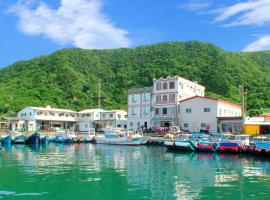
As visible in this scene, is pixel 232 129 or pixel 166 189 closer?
pixel 166 189

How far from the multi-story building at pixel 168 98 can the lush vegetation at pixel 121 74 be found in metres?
30.3

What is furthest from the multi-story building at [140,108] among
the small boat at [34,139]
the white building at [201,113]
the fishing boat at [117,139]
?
the small boat at [34,139]

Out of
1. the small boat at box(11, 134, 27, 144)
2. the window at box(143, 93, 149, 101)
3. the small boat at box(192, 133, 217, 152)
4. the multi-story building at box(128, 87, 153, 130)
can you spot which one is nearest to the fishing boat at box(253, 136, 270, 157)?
the small boat at box(192, 133, 217, 152)

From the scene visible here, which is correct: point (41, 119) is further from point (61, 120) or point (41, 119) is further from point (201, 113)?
point (201, 113)

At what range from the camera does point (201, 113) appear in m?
59.1

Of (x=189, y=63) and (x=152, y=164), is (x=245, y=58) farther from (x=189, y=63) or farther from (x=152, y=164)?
(x=152, y=164)

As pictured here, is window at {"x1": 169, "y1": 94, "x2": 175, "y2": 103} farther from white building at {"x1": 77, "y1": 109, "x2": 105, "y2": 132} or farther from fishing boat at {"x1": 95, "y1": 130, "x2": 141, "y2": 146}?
white building at {"x1": 77, "y1": 109, "x2": 105, "y2": 132}

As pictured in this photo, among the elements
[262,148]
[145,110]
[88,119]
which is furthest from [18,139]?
[262,148]

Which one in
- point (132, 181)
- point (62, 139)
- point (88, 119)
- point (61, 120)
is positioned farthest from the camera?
point (88, 119)

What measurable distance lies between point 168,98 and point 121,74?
6940 cm

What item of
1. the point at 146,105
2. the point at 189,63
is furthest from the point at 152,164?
the point at 189,63

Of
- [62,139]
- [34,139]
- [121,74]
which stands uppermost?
[121,74]

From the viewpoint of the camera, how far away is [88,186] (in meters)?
20.8

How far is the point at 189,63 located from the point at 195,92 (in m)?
52.0
